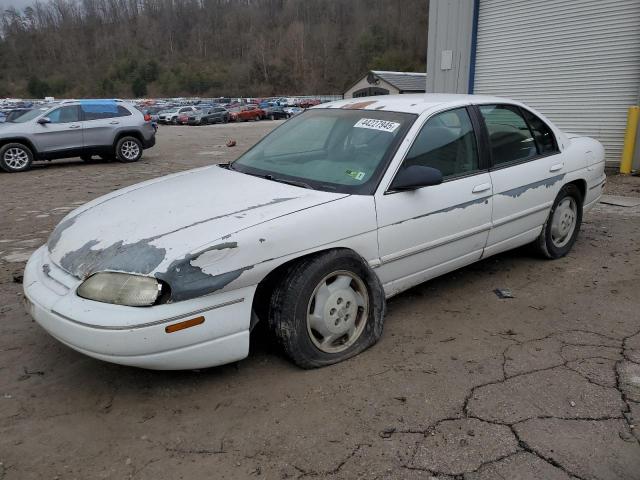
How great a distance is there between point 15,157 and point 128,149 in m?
2.53

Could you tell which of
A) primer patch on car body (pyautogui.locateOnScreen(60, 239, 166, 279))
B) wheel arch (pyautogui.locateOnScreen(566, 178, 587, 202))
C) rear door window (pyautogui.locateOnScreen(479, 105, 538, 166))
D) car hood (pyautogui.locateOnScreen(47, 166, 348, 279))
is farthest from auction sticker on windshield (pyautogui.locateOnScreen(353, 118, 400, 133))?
wheel arch (pyautogui.locateOnScreen(566, 178, 587, 202))

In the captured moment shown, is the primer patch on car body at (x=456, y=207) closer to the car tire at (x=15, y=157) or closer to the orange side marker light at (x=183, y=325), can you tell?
the orange side marker light at (x=183, y=325)

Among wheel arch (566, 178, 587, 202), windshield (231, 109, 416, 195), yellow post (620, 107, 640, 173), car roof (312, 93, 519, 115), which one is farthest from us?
yellow post (620, 107, 640, 173)

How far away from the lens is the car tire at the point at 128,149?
13180mm


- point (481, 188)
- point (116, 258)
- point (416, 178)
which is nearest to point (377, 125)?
point (416, 178)

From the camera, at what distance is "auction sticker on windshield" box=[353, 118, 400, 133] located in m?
3.53

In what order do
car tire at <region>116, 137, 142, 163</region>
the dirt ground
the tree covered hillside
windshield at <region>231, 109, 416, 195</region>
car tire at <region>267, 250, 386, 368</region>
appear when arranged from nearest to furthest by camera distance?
the dirt ground
car tire at <region>267, 250, 386, 368</region>
windshield at <region>231, 109, 416, 195</region>
car tire at <region>116, 137, 142, 163</region>
the tree covered hillside

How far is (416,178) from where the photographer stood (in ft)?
10.6

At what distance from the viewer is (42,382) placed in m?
2.89

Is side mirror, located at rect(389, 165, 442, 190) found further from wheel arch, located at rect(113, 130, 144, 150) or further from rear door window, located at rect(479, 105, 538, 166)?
wheel arch, located at rect(113, 130, 144, 150)

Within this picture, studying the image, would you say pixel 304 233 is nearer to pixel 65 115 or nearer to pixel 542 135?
pixel 542 135

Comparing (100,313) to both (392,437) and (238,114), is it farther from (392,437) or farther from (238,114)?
(238,114)

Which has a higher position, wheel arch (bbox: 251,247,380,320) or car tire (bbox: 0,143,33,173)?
wheel arch (bbox: 251,247,380,320)

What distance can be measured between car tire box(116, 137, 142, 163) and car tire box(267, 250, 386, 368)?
1151 centimetres
